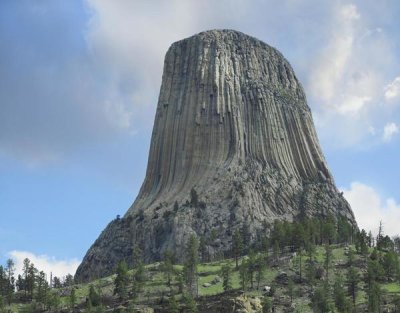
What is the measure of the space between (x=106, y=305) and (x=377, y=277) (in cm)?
5289

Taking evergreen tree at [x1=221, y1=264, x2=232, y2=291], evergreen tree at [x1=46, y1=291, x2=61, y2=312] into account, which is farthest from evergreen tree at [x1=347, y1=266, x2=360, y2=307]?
evergreen tree at [x1=46, y1=291, x2=61, y2=312]

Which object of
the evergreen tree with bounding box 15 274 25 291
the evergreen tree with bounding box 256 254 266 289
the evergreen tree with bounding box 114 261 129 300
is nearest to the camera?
the evergreen tree with bounding box 114 261 129 300

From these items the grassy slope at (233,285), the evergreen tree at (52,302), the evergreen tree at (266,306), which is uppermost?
the grassy slope at (233,285)

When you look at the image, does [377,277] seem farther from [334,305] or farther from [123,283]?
[123,283]

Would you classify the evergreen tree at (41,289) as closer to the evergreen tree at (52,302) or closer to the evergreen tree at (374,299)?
the evergreen tree at (52,302)

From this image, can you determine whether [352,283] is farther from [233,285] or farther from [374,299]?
[233,285]

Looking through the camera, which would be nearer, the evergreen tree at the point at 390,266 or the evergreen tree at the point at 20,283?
the evergreen tree at the point at 390,266

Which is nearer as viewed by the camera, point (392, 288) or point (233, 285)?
point (392, 288)

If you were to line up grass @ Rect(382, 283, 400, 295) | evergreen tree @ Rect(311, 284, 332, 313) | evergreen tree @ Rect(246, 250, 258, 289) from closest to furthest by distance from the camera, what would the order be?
1. evergreen tree @ Rect(311, 284, 332, 313)
2. grass @ Rect(382, 283, 400, 295)
3. evergreen tree @ Rect(246, 250, 258, 289)

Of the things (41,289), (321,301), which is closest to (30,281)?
(41,289)

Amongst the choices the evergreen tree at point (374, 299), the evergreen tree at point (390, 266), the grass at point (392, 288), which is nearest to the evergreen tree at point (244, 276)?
the evergreen tree at point (374, 299)

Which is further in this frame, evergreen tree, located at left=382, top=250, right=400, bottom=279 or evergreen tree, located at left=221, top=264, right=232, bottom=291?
evergreen tree, located at left=382, top=250, right=400, bottom=279

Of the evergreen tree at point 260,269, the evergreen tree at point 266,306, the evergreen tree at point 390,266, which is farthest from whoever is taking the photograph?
the evergreen tree at point 390,266

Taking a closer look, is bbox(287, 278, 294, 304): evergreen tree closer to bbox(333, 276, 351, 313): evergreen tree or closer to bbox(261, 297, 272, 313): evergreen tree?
bbox(261, 297, 272, 313): evergreen tree
